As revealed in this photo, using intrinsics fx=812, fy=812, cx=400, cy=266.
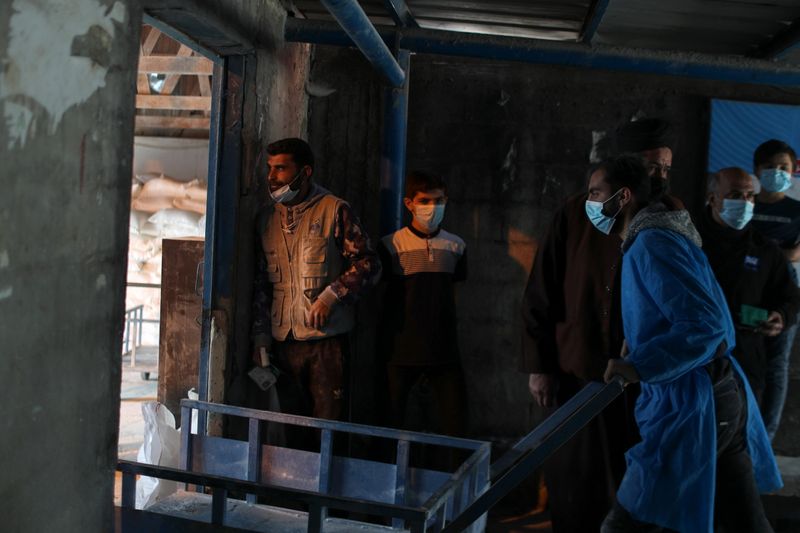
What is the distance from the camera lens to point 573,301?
A: 12.2 feet

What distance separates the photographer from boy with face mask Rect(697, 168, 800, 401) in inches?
155

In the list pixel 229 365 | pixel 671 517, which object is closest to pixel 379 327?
pixel 229 365

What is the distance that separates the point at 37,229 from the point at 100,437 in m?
0.70

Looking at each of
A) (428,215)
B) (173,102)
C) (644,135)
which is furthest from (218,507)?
(173,102)

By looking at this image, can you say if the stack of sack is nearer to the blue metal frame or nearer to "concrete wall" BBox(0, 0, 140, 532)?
the blue metal frame

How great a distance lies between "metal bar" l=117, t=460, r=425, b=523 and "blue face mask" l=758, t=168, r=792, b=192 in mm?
3487

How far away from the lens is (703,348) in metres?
2.42

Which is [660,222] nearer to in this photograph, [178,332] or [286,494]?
[286,494]

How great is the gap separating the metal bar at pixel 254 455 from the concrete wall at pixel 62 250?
0.42m

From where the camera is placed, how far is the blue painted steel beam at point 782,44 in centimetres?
434

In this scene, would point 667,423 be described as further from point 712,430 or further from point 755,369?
point 755,369

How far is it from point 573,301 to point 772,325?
1.05 meters

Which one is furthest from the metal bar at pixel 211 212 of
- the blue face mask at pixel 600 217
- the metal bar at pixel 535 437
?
the metal bar at pixel 535 437

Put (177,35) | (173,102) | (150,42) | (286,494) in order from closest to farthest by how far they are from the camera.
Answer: (286,494) < (177,35) < (150,42) < (173,102)
